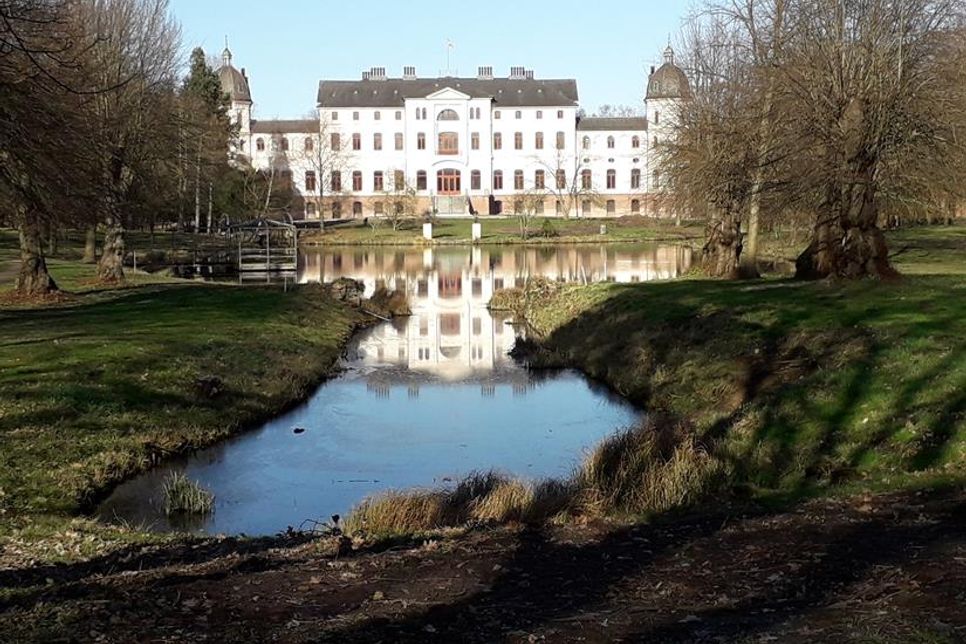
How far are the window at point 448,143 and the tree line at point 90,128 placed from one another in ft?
137

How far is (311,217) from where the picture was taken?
10244cm

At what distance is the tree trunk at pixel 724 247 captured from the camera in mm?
33938

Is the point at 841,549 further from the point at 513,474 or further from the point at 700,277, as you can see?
the point at 700,277

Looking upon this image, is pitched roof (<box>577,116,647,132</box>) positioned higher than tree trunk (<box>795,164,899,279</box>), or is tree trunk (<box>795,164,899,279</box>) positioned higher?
pitched roof (<box>577,116,647,132</box>)

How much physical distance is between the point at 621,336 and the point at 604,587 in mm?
17929

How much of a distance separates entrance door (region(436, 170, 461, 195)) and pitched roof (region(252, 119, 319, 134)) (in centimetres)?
1301

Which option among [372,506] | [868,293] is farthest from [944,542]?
[868,293]

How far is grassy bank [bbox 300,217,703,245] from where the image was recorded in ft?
251

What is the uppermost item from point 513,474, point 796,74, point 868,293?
point 796,74

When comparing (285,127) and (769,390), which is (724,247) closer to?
(769,390)

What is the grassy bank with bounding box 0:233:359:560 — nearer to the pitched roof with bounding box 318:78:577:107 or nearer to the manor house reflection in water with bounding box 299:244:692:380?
the manor house reflection in water with bounding box 299:244:692:380

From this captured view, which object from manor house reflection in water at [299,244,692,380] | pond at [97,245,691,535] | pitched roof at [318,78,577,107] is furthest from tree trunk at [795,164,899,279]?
pitched roof at [318,78,577,107]

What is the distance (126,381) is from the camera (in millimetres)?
17266

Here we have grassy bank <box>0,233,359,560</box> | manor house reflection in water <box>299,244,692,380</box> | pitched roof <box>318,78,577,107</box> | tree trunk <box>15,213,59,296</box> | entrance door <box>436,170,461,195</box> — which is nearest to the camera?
grassy bank <box>0,233,359,560</box>
